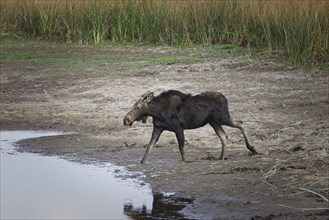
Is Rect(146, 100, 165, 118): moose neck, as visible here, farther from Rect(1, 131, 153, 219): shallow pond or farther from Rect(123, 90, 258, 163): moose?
Rect(1, 131, 153, 219): shallow pond

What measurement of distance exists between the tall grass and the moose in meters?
7.55

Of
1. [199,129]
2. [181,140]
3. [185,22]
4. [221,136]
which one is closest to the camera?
[181,140]

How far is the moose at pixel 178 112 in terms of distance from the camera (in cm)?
1133

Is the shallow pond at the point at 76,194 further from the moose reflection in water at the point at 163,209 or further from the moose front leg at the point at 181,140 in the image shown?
the moose front leg at the point at 181,140

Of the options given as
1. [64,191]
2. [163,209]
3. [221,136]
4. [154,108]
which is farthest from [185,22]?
[163,209]

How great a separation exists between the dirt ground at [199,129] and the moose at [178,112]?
0.42 meters

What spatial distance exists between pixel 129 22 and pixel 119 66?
4.71 metres

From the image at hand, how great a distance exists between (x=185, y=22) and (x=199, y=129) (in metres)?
10.5

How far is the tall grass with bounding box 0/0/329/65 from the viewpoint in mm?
18969

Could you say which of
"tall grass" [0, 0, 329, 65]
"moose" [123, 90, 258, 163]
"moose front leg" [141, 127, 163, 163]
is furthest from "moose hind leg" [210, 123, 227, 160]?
"tall grass" [0, 0, 329, 65]

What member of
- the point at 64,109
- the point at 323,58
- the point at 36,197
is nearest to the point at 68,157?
the point at 36,197

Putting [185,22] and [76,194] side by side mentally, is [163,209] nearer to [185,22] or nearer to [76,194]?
[76,194]

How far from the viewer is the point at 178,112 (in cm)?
1133

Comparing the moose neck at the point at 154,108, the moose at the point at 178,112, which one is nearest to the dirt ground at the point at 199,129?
the moose at the point at 178,112
